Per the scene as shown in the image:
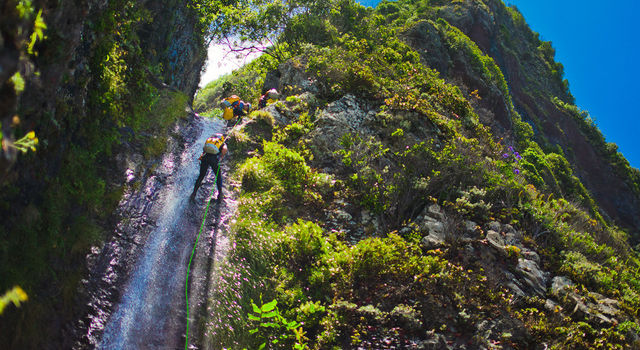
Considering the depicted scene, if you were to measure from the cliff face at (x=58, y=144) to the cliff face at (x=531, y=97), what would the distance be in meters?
18.4

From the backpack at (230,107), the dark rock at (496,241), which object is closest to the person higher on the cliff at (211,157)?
the backpack at (230,107)

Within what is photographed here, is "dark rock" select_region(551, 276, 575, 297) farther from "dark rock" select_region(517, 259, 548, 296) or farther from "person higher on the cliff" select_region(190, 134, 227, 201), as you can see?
"person higher on the cliff" select_region(190, 134, 227, 201)

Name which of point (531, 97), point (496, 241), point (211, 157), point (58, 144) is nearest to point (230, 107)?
point (211, 157)

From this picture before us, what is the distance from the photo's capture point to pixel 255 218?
30.7 ft

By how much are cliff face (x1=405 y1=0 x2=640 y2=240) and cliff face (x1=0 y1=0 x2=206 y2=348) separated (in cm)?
1842

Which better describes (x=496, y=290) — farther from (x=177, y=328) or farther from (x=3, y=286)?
(x=3, y=286)

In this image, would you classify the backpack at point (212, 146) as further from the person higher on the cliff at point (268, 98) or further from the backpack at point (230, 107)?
the person higher on the cliff at point (268, 98)

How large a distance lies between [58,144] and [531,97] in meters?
40.6

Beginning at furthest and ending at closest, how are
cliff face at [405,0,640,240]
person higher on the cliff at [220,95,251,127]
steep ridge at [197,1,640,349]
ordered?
1. cliff face at [405,0,640,240]
2. person higher on the cliff at [220,95,251,127]
3. steep ridge at [197,1,640,349]

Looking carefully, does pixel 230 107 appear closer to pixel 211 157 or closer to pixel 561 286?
pixel 211 157

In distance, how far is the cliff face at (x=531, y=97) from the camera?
2355cm

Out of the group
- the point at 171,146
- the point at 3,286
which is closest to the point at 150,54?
the point at 171,146

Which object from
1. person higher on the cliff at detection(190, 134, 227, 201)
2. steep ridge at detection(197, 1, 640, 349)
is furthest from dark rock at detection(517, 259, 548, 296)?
person higher on the cliff at detection(190, 134, 227, 201)

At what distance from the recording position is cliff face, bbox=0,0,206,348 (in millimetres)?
4113
